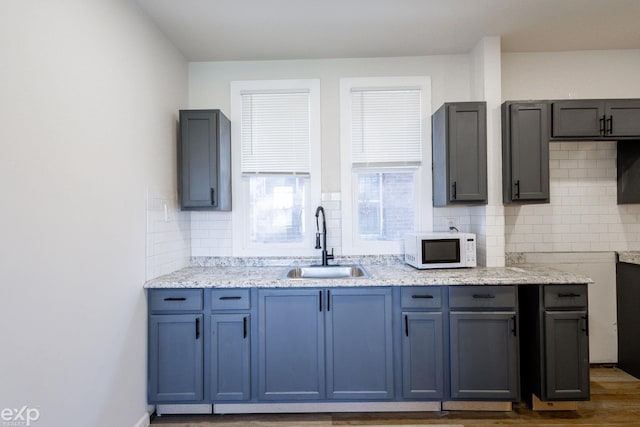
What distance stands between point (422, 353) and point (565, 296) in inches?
41.3

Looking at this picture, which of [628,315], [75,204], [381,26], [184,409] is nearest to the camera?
[75,204]

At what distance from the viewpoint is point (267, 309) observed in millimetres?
2252

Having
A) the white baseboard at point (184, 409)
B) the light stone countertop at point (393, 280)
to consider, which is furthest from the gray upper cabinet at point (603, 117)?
the white baseboard at point (184, 409)

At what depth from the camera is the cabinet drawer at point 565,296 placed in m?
2.19

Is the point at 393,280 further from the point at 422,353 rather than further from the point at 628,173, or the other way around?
the point at 628,173

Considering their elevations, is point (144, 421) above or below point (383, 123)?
below

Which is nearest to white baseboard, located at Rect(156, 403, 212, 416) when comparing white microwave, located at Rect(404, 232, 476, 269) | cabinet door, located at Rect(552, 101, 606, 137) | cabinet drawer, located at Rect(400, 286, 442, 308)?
cabinet drawer, located at Rect(400, 286, 442, 308)

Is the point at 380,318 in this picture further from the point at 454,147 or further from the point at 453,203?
the point at 454,147

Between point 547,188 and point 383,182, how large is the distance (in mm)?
1282

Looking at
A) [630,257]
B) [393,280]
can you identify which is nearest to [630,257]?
[630,257]

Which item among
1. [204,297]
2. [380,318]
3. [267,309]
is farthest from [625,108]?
[204,297]

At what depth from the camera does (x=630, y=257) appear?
2775 mm

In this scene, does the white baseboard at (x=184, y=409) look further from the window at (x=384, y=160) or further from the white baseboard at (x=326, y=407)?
the window at (x=384, y=160)

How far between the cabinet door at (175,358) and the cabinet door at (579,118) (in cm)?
308
